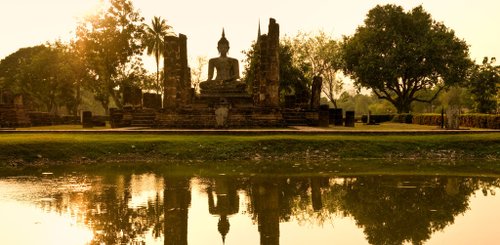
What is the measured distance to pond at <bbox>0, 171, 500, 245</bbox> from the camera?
7730 mm

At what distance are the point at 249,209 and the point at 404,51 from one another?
1683 inches

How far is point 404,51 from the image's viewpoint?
49250 mm

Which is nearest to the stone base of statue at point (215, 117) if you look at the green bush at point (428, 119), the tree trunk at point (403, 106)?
the green bush at point (428, 119)

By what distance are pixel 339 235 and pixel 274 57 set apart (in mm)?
23914

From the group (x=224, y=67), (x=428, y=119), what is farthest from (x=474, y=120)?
(x=224, y=67)

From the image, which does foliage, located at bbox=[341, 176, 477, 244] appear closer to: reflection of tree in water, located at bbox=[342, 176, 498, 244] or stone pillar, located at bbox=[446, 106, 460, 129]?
reflection of tree in water, located at bbox=[342, 176, 498, 244]

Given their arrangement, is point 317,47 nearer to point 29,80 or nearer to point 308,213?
point 29,80

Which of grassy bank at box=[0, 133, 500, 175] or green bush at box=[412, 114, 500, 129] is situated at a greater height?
green bush at box=[412, 114, 500, 129]

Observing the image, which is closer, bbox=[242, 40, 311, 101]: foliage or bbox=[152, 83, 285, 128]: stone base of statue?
bbox=[152, 83, 285, 128]: stone base of statue

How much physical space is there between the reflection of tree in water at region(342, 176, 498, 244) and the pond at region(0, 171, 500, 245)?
2 cm

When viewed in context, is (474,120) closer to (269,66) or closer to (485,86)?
(269,66)

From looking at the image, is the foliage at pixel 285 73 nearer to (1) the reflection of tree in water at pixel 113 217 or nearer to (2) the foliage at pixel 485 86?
(2) the foliage at pixel 485 86

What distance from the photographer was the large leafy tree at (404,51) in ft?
162

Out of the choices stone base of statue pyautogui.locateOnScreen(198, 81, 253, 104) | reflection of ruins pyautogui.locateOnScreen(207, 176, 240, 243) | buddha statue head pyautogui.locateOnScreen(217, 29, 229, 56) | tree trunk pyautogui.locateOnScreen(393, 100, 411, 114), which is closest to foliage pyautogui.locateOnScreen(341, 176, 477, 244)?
reflection of ruins pyautogui.locateOnScreen(207, 176, 240, 243)
